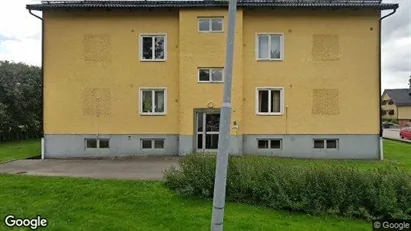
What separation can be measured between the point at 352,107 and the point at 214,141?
281 inches

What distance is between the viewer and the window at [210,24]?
16.2m

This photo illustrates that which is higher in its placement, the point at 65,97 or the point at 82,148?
the point at 65,97

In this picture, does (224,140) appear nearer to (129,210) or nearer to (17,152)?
(129,210)

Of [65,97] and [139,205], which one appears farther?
[65,97]

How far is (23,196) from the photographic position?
8.37m

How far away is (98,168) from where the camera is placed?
12773 millimetres

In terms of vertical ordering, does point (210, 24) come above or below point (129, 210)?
above

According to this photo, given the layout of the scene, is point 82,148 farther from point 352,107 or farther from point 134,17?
point 352,107

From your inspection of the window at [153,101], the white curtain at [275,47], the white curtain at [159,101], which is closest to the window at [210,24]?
the white curtain at [275,47]

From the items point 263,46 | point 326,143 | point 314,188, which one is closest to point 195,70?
point 263,46

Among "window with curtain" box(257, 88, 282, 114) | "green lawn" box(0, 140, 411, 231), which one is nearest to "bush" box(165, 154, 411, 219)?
"green lawn" box(0, 140, 411, 231)

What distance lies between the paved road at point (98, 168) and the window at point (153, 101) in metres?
2.59

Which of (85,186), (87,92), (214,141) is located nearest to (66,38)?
(87,92)

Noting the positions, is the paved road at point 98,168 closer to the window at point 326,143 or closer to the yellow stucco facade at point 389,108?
the window at point 326,143
